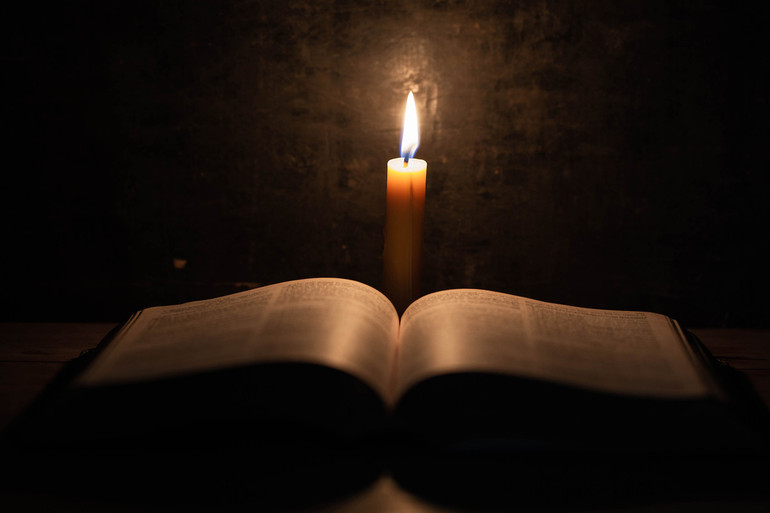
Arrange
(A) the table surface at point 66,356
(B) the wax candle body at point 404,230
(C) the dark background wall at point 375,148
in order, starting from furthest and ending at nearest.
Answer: (C) the dark background wall at point 375,148 → (B) the wax candle body at point 404,230 → (A) the table surface at point 66,356

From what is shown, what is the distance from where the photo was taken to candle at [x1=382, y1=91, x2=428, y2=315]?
1050mm

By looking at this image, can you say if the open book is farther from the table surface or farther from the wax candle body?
the wax candle body

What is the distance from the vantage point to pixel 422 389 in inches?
31.8

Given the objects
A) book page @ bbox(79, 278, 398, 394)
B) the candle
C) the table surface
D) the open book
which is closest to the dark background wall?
the table surface

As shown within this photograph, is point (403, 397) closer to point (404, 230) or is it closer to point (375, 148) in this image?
point (404, 230)

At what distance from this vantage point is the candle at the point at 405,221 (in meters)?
1.05

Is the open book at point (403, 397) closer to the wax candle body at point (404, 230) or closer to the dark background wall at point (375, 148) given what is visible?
the wax candle body at point (404, 230)

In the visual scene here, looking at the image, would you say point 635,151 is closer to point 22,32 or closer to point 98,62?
point 98,62

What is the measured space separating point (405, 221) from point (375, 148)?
0.93ft

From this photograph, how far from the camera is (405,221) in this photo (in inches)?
41.9

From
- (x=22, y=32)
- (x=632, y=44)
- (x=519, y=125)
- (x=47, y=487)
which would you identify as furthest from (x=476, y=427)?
(x=22, y=32)

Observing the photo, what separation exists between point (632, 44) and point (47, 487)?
1.09m

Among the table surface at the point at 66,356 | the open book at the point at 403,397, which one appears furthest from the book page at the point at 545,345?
the table surface at the point at 66,356

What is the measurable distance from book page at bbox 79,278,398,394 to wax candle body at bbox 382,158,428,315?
55 mm
